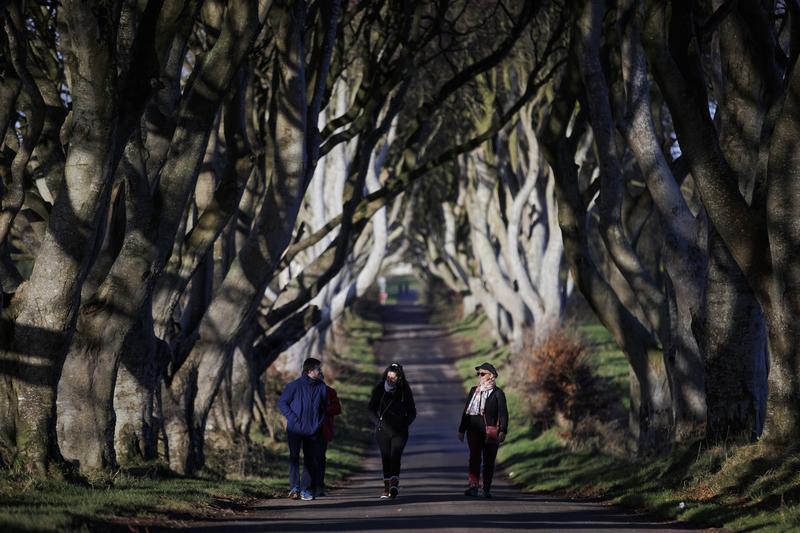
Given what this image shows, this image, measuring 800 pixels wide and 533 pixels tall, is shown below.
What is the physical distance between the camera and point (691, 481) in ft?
47.1

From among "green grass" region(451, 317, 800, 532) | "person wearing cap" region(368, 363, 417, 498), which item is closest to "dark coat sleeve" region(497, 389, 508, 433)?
"person wearing cap" region(368, 363, 417, 498)

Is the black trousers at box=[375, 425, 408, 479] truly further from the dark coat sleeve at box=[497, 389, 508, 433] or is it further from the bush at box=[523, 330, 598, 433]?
the bush at box=[523, 330, 598, 433]

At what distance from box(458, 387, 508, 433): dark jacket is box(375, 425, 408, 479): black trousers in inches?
29.7

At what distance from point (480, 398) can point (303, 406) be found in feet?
6.73

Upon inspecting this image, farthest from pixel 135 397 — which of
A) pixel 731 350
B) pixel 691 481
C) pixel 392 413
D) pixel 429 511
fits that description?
pixel 731 350

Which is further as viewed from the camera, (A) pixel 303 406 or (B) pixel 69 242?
(A) pixel 303 406

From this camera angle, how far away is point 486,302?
5388 cm

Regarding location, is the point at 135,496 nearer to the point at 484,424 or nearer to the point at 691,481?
the point at 484,424

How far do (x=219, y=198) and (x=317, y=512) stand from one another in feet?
17.2

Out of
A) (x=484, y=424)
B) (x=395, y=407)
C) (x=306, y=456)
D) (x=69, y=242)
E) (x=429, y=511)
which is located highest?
(x=69, y=242)

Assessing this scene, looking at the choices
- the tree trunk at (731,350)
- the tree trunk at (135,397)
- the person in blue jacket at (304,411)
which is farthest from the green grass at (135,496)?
the tree trunk at (731,350)

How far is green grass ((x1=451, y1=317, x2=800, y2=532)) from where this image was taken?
11781 millimetres

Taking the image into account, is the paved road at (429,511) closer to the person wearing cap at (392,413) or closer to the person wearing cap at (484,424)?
the person wearing cap at (484,424)

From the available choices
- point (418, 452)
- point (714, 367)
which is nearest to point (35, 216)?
point (714, 367)
